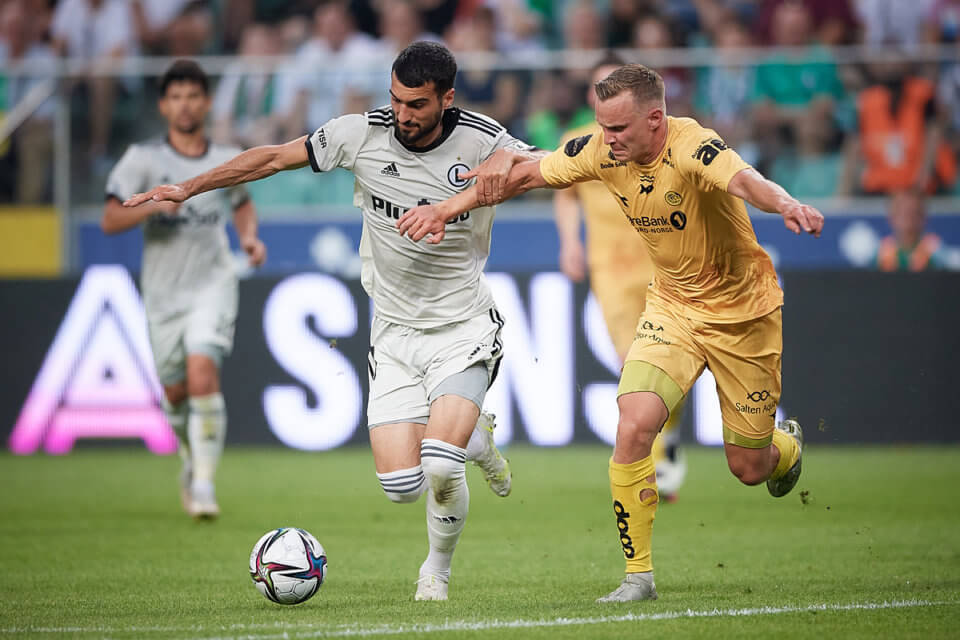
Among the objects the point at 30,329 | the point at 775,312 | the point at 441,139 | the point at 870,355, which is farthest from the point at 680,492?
the point at 30,329

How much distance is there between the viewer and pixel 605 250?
388 inches

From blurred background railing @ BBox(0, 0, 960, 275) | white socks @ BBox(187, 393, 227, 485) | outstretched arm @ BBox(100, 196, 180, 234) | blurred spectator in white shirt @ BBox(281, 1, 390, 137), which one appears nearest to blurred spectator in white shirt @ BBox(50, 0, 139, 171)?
blurred background railing @ BBox(0, 0, 960, 275)

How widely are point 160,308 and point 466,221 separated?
3662 mm

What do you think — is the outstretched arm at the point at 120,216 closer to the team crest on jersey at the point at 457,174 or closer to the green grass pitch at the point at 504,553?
the green grass pitch at the point at 504,553

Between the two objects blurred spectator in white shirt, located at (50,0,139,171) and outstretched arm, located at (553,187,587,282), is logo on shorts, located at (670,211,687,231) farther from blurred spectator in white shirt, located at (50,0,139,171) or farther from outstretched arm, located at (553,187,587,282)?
blurred spectator in white shirt, located at (50,0,139,171)

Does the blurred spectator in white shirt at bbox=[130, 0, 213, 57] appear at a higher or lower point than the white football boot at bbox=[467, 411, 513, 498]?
higher

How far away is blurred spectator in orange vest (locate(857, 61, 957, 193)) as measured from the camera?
1349cm

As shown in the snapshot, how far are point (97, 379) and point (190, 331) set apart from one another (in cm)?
412

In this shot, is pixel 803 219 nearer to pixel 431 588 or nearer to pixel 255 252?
pixel 431 588

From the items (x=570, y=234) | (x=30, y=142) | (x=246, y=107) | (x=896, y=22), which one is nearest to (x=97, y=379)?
(x=30, y=142)

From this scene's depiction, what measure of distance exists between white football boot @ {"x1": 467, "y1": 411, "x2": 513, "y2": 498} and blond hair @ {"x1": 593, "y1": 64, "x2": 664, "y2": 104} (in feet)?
5.43

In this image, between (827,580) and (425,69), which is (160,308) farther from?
(827,580)

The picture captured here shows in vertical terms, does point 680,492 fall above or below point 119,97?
below

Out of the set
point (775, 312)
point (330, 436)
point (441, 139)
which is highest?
point (441, 139)
